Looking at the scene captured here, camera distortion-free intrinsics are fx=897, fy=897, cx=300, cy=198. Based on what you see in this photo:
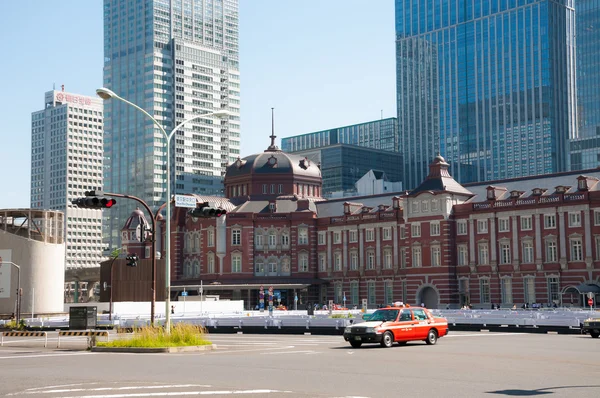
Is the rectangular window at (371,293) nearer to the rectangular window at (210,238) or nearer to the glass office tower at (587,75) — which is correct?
the rectangular window at (210,238)

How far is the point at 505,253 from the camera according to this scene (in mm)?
91750

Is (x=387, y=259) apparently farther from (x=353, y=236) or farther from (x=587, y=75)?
(x=587, y=75)

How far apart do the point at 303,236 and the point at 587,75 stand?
94.4 metres

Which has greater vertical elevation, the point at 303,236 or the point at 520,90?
the point at 520,90

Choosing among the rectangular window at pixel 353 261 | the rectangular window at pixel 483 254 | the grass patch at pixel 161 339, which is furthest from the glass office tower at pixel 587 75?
the grass patch at pixel 161 339

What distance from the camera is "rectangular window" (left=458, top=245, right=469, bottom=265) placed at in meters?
94.6

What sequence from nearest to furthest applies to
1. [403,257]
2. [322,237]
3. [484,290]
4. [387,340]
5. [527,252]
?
[387,340] → [527,252] → [484,290] → [403,257] → [322,237]

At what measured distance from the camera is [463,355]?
30.2 metres

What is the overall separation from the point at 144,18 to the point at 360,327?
171 m

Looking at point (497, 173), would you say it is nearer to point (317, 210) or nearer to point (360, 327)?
point (317, 210)

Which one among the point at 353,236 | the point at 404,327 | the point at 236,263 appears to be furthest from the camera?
the point at 236,263

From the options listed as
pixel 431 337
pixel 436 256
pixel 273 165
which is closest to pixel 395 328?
pixel 431 337

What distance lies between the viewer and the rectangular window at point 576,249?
86.2m

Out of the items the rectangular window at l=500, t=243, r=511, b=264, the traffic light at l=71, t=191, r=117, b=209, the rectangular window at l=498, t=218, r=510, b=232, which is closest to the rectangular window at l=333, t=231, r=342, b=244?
the rectangular window at l=498, t=218, r=510, b=232
